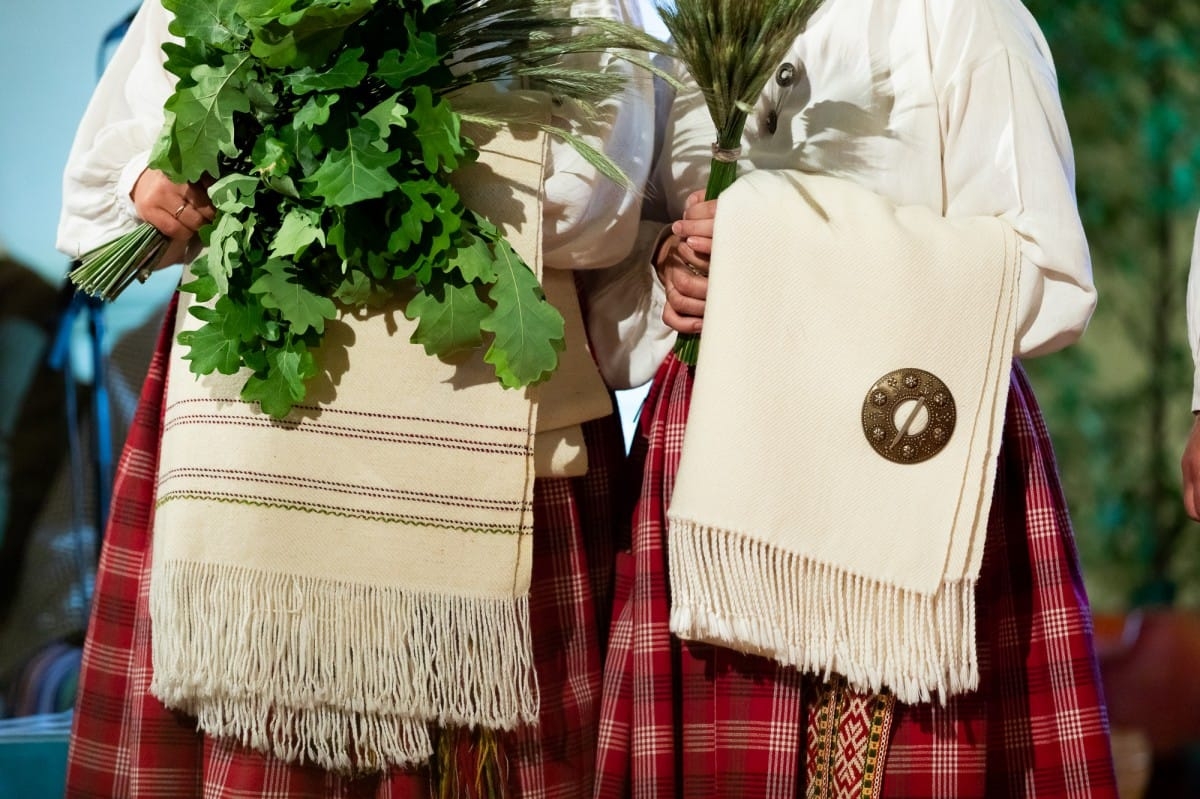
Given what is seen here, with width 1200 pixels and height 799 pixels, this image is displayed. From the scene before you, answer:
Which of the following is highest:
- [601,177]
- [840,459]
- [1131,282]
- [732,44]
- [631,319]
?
[1131,282]

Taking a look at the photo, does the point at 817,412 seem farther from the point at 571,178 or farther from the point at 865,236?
the point at 571,178

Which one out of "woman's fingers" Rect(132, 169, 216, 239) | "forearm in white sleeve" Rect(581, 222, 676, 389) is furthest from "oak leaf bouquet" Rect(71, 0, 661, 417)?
"forearm in white sleeve" Rect(581, 222, 676, 389)

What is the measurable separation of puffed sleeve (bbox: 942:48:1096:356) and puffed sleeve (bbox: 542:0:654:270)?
0.34m

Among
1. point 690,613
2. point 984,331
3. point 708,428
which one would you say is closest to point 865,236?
point 984,331

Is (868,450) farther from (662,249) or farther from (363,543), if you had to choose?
(363,543)

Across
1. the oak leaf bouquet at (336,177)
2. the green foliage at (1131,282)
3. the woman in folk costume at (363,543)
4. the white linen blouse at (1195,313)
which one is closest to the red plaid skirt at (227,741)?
the woman in folk costume at (363,543)

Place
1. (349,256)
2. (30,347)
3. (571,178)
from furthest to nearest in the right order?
(30,347), (571,178), (349,256)

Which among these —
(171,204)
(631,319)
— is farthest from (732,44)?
(171,204)

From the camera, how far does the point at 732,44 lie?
54.2 inches

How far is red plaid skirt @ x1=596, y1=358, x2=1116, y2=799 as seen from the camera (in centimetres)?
145

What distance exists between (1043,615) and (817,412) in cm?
37

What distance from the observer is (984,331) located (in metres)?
1.39

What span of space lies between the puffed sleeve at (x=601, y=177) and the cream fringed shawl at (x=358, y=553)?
46mm

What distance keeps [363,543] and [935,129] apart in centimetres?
77
